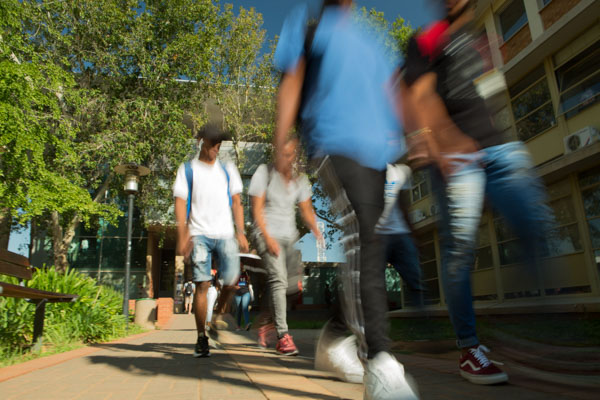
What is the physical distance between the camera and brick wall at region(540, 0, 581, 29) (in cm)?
1136

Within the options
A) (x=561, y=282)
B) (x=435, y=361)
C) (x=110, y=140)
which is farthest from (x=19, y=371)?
(x=110, y=140)

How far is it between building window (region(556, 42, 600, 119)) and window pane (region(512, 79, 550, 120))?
22.6 inches

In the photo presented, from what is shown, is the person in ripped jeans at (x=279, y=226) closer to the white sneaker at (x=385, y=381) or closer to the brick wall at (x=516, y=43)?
the white sneaker at (x=385, y=381)

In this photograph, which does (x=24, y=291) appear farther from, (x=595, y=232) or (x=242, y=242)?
(x=595, y=232)

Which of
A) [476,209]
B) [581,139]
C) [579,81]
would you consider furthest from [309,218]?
[579,81]

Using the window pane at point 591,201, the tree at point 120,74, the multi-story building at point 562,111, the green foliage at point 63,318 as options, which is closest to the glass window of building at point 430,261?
the multi-story building at point 562,111

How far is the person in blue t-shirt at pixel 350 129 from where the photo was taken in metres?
1.68

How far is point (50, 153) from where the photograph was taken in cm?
1792

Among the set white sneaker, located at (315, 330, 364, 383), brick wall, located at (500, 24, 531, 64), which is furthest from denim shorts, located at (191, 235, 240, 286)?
brick wall, located at (500, 24, 531, 64)

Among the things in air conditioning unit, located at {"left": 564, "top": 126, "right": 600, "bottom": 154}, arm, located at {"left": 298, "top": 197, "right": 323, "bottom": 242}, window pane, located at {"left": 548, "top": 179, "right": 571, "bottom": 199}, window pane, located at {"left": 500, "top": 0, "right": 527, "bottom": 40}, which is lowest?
arm, located at {"left": 298, "top": 197, "right": 323, "bottom": 242}

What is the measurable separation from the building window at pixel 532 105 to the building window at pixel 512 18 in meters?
1.76

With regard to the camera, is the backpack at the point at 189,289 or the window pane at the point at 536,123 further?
the backpack at the point at 189,289

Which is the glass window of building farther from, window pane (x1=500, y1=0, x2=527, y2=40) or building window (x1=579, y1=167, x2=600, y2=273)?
window pane (x1=500, y1=0, x2=527, y2=40)

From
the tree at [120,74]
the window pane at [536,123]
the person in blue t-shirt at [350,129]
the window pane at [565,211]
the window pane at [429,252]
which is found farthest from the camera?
the window pane at [429,252]
